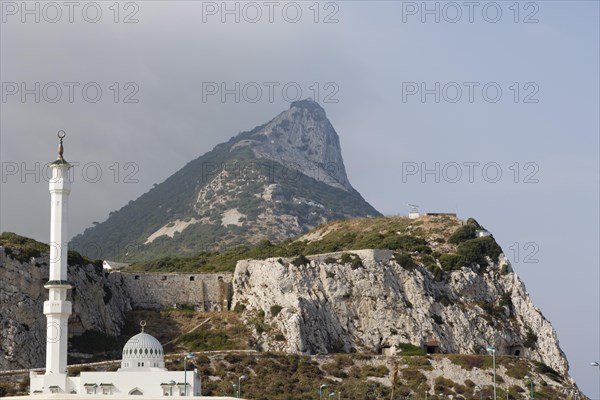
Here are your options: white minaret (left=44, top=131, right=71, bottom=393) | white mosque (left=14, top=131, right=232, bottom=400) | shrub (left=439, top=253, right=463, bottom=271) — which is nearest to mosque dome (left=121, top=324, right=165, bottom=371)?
white mosque (left=14, top=131, right=232, bottom=400)

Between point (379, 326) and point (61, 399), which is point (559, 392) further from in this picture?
point (61, 399)

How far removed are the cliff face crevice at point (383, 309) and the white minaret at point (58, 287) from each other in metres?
38.7

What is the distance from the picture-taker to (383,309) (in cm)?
15050

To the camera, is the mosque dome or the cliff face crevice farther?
the cliff face crevice

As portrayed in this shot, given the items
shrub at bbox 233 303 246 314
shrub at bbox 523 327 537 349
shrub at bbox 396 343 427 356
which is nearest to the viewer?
shrub at bbox 396 343 427 356

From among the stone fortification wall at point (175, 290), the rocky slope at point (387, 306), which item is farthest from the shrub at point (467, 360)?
the stone fortification wall at point (175, 290)

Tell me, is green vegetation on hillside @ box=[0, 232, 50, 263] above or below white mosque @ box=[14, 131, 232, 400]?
above

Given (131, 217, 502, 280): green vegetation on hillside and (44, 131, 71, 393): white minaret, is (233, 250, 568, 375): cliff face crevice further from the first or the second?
(44, 131, 71, 393): white minaret

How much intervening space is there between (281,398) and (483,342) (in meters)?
34.5

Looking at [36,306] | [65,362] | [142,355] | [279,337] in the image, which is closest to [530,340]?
[279,337]

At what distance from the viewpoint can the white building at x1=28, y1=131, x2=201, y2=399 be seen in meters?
108

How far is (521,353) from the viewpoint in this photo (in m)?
155

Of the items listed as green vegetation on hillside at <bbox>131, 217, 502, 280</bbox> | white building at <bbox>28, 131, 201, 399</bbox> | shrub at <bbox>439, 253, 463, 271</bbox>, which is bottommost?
white building at <bbox>28, 131, 201, 399</bbox>

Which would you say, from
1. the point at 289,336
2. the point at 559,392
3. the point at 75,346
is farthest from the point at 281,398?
the point at 559,392
